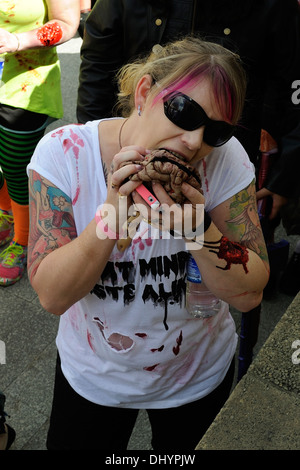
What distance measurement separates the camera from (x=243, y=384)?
1.38m

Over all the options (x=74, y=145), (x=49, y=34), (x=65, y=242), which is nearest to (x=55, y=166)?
(x=74, y=145)

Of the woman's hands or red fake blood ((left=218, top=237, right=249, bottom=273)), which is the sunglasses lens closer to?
the woman's hands

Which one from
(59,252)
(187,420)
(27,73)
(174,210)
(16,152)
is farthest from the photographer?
(16,152)

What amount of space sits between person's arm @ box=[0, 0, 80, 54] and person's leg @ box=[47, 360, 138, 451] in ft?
5.46

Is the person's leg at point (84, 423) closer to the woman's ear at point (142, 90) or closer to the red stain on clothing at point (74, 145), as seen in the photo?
the red stain on clothing at point (74, 145)

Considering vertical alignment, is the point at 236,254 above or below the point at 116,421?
above

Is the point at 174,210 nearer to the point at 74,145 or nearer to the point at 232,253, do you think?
the point at 232,253

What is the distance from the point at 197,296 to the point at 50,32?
180cm

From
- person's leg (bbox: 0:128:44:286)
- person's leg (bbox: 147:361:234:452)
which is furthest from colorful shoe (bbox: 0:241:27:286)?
person's leg (bbox: 147:361:234:452)

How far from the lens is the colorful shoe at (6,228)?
3.86 m

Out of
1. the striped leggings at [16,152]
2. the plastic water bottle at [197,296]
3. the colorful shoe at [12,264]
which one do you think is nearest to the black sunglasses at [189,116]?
the plastic water bottle at [197,296]

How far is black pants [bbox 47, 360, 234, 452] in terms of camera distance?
1.92 metres

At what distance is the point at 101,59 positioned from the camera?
2.64 m
